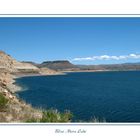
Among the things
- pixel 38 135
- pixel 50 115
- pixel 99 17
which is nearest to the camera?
pixel 38 135

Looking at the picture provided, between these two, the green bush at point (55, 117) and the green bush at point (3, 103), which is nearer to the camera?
the green bush at point (55, 117)

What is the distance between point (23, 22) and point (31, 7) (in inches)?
16.8

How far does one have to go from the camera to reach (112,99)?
9555 millimetres

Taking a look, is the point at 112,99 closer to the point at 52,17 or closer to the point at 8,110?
the point at 8,110

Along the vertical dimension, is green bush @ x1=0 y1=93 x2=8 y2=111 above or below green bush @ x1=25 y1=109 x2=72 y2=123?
above

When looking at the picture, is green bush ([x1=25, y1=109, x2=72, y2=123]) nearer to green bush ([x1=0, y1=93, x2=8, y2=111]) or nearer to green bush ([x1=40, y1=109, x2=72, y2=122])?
green bush ([x1=40, y1=109, x2=72, y2=122])

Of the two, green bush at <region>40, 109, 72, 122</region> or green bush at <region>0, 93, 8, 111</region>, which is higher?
green bush at <region>0, 93, 8, 111</region>

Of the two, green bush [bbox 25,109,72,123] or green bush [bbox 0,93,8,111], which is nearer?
green bush [bbox 25,109,72,123]

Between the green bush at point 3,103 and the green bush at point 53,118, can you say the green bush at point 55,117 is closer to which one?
the green bush at point 53,118

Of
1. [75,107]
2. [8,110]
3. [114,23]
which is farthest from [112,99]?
[114,23]

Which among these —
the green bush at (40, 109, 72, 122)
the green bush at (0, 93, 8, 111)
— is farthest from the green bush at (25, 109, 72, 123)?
the green bush at (0, 93, 8, 111)

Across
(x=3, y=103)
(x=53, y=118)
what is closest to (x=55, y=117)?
(x=53, y=118)

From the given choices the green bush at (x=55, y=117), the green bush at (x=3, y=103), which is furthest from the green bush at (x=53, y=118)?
the green bush at (x=3, y=103)

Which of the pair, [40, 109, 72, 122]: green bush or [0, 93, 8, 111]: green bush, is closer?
[40, 109, 72, 122]: green bush
